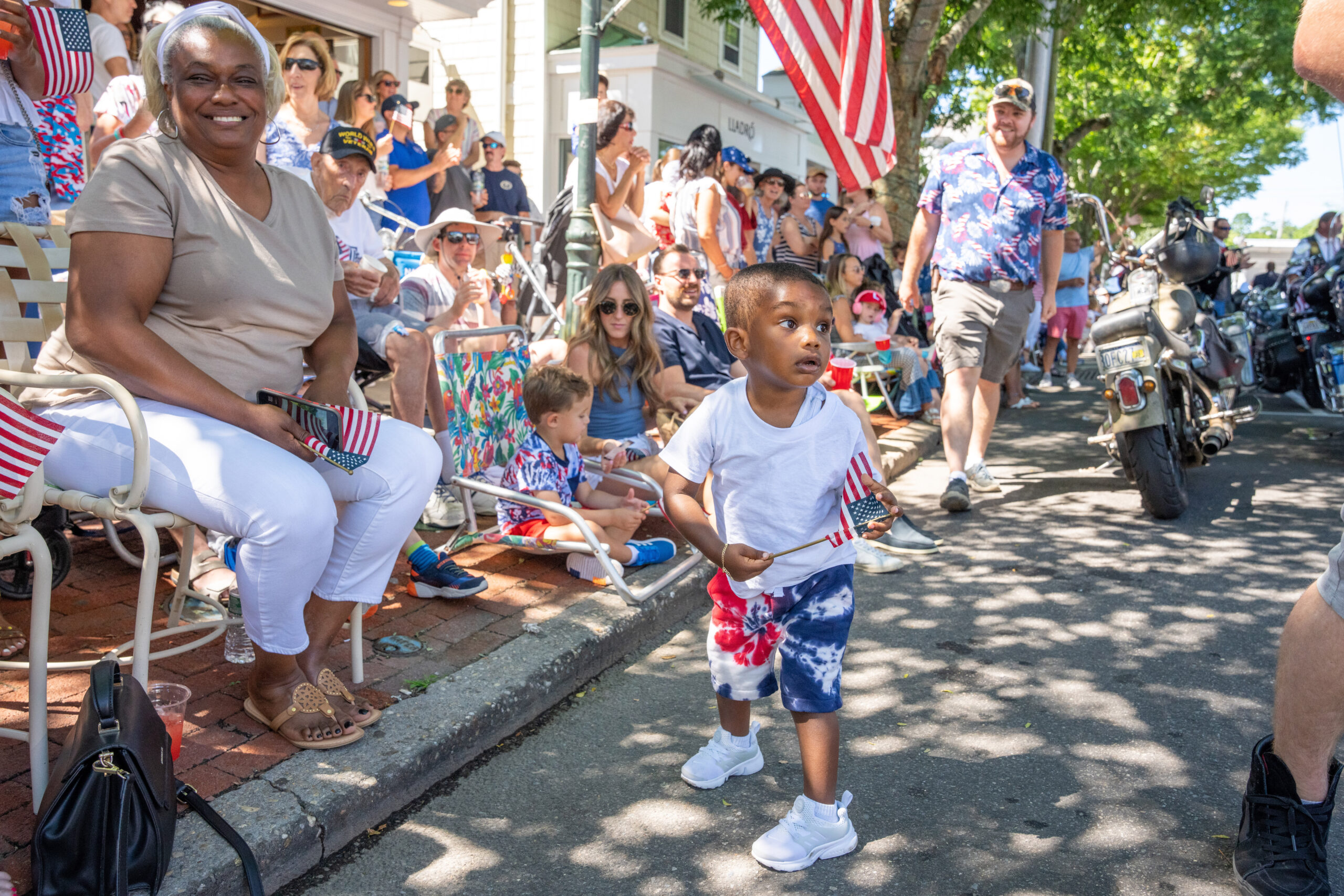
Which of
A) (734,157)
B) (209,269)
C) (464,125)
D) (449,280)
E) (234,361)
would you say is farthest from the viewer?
(464,125)

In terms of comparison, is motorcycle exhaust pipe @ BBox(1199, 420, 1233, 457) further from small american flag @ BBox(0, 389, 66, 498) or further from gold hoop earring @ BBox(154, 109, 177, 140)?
small american flag @ BBox(0, 389, 66, 498)

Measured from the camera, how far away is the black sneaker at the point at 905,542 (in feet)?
17.5

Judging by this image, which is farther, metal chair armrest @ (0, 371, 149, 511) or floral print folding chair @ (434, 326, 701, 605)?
floral print folding chair @ (434, 326, 701, 605)

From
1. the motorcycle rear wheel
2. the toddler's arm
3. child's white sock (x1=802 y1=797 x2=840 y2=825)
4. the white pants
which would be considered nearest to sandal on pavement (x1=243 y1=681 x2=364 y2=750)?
→ the white pants

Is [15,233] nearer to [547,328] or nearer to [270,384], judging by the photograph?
[270,384]

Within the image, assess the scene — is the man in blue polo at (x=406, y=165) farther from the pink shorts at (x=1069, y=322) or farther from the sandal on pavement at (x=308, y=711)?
the pink shorts at (x=1069, y=322)

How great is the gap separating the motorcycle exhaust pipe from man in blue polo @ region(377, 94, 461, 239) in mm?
A: 5390

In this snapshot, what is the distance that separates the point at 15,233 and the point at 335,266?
946mm

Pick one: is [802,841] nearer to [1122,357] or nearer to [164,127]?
[164,127]

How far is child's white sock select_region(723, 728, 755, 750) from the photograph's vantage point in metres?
2.97

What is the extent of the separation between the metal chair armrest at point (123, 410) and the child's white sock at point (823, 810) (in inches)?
67.2

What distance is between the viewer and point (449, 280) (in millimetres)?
6059

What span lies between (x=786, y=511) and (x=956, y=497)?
363cm

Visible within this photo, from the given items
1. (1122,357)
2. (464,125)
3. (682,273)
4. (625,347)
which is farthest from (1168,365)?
(464,125)
